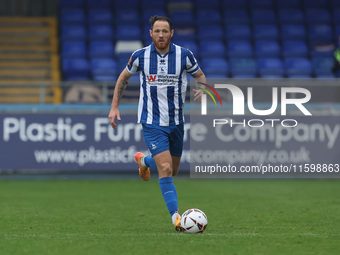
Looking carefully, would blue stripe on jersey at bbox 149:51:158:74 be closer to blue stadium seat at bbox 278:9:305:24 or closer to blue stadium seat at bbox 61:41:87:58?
blue stadium seat at bbox 61:41:87:58

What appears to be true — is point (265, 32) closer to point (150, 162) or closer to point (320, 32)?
point (320, 32)

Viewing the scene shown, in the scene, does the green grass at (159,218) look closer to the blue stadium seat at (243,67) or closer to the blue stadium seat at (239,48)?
the blue stadium seat at (243,67)

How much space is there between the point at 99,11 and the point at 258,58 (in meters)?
4.55

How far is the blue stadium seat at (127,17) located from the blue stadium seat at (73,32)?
1.04 m

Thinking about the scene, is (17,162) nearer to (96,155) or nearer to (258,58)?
(96,155)

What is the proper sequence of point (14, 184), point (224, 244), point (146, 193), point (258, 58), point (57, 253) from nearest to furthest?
point (57, 253), point (224, 244), point (146, 193), point (14, 184), point (258, 58)

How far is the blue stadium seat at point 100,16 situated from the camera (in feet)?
63.8

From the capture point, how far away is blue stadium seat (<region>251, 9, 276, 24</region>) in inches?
785

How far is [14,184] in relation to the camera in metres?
12.8

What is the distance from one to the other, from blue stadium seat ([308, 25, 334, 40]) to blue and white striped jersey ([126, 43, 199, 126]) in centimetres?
1339

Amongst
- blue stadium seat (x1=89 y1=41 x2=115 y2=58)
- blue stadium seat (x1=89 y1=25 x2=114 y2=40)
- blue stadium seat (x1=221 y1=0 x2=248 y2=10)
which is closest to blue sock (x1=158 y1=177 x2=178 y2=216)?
blue stadium seat (x1=89 y1=41 x2=115 y2=58)

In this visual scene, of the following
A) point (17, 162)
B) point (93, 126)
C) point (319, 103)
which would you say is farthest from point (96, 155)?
point (319, 103)

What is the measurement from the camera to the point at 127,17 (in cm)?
1966

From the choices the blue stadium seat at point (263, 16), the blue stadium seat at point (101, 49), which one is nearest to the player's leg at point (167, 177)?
the blue stadium seat at point (101, 49)
